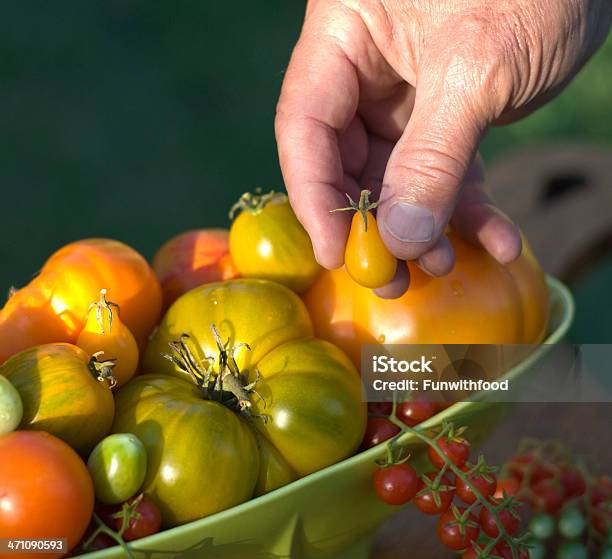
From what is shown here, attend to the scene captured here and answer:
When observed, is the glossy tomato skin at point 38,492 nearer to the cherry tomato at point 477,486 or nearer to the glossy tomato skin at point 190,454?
the glossy tomato skin at point 190,454

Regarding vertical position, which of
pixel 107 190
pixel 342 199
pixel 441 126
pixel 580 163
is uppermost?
pixel 441 126

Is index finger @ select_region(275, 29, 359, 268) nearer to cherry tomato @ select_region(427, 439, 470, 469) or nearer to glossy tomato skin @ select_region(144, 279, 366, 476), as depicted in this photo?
glossy tomato skin @ select_region(144, 279, 366, 476)

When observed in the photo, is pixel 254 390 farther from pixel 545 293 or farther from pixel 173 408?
pixel 545 293

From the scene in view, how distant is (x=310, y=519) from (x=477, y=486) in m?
0.18

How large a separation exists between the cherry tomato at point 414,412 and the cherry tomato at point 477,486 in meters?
0.08

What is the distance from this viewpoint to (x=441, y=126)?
101 cm

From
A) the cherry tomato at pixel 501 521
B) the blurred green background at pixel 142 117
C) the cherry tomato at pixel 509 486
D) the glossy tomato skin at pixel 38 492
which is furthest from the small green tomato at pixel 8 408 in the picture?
the blurred green background at pixel 142 117

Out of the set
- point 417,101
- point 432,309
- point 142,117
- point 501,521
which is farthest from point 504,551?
point 142,117

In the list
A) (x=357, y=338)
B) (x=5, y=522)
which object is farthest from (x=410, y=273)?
(x=5, y=522)

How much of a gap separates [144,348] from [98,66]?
7.69 ft

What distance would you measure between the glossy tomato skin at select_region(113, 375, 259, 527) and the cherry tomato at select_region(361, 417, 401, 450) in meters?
0.16

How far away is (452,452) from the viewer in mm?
972

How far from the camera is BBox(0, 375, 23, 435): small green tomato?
818 millimetres

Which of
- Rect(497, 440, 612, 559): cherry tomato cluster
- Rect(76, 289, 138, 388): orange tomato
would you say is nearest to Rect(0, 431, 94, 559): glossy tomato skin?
Rect(76, 289, 138, 388): orange tomato
